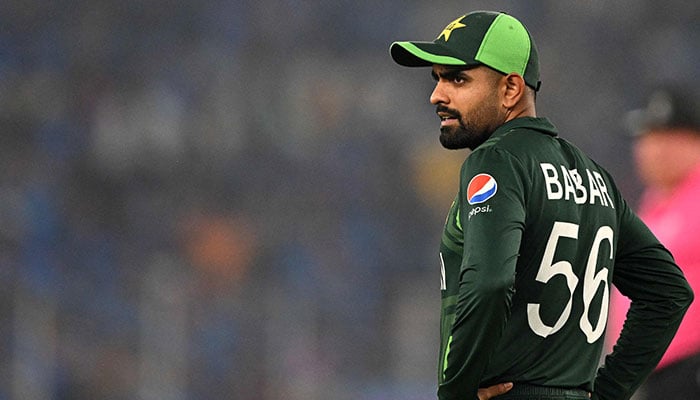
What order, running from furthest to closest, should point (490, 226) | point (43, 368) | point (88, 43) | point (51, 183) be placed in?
1. point (88, 43)
2. point (51, 183)
3. point (43, 368)
4. point (490, 226)

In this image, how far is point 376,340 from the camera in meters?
10.1

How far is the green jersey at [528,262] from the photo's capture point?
2133 millimetres

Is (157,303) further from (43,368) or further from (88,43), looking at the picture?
(88,43)

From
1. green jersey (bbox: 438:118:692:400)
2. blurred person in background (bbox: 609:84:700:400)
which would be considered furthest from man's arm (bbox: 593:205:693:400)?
blurred person in background (bbox: 609:84:700:400)

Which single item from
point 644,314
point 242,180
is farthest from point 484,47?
point 242,180

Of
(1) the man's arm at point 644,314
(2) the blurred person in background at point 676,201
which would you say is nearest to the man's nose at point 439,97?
(1) the man's arm at point 644,314

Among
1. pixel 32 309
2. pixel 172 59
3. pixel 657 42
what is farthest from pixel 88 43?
pixel 657 42

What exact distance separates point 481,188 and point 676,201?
7.37 ft

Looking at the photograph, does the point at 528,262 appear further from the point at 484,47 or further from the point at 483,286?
the point at 484,47

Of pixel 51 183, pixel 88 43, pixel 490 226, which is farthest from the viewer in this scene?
pixel 88 43

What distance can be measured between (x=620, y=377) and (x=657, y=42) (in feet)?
29.3

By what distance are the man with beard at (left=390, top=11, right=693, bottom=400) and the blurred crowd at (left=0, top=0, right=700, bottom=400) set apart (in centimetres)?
735

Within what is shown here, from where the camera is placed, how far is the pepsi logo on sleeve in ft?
7.17

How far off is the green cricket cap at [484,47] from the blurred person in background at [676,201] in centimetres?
188
